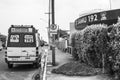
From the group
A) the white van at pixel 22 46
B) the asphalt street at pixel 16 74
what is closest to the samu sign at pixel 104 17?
the white van at pixel 22 46

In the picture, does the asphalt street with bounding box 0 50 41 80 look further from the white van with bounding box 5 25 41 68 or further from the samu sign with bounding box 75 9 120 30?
the samu sign with bounding box 75 9 120 30

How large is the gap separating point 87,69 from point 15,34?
253 inches

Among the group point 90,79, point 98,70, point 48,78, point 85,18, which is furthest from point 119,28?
point 85,18

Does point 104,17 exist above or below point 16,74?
above

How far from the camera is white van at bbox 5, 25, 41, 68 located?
46.6 feet

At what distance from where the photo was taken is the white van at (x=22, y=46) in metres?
14.2

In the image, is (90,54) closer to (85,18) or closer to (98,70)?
(98,70)

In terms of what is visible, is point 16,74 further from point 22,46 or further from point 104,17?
point 104,17

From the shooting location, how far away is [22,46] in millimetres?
14469

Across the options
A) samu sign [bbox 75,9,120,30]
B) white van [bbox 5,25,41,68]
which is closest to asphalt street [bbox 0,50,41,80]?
white van [bbox 5,25,41,68]

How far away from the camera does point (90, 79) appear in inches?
354

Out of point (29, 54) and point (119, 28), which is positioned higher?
point (119, 28)

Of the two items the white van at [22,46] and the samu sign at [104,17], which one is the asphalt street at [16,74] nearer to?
the white van at [22,46]

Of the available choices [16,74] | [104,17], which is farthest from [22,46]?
[104,17]
